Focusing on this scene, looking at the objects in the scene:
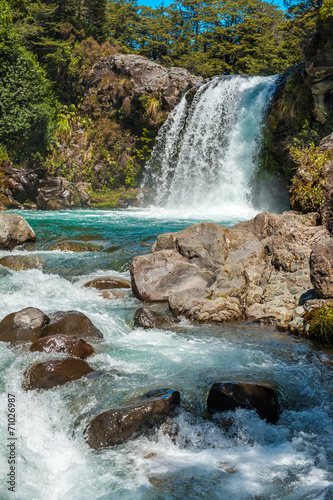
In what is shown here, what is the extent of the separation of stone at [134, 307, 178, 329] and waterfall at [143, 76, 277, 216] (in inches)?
600

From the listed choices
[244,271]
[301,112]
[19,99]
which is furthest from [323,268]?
[19,99]

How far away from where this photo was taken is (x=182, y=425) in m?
4.62

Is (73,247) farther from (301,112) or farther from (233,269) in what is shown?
(301,112)

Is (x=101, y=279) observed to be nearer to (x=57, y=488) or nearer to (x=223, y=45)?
(x=57, y=488)

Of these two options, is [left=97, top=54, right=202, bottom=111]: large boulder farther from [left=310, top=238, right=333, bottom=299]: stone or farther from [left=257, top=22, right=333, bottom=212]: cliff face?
[left=310, top=238, right=333, bottom=299]: stone

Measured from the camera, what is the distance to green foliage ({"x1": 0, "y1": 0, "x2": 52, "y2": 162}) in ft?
85.1

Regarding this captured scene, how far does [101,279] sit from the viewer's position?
400 inches

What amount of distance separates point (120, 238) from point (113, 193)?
14.7m

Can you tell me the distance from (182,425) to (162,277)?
191 inches

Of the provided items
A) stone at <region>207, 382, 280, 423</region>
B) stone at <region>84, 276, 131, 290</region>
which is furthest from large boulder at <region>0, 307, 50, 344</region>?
stone at <region>207, 382, 280, 423</region>

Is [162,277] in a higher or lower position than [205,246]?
lower

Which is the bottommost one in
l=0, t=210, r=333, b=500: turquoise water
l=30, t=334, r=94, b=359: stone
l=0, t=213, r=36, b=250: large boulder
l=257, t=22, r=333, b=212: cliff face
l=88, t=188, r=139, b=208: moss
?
l=0, t=210, r=333, b=500: turquoise water

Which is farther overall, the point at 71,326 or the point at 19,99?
the point at 19,99

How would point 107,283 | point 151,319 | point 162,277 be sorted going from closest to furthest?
1. point 151,319
2. point 162,277
3. point 107,283
